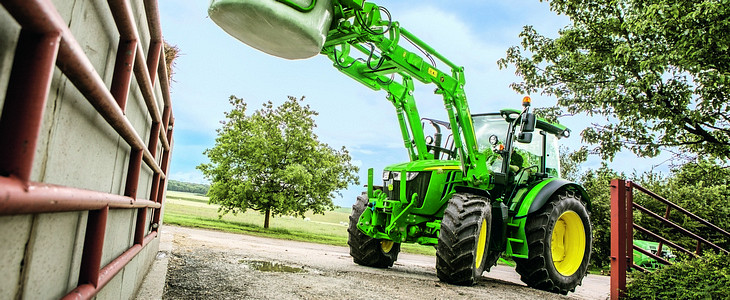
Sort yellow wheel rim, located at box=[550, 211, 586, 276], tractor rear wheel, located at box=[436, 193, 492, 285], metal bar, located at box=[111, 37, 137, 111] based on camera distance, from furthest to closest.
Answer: yellow wheel rim, located at box=[550, 211, 586, 276] → tractor rear wheel, located at box=[436, 193, 492, 285] → metal bar, located at box=[111, 37, 137, 111]

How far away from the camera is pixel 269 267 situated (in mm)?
5934

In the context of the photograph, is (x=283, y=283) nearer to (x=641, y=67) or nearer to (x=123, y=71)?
(x=123, y=71)

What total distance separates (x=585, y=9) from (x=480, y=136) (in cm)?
580

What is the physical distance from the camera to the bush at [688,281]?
457 centimetres

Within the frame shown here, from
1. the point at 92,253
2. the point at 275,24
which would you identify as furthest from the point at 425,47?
the point at 92,253

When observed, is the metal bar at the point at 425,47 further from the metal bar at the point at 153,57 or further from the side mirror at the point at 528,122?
the metal bar at the point at 153,57

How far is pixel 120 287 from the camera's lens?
9.14ft

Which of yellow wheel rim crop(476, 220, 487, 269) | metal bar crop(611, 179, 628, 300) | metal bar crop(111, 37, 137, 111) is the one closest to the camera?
metal bar crop(111, 37, 137, 111)

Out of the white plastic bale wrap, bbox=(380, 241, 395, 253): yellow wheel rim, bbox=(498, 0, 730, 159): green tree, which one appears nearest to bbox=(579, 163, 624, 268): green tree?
bbox=(498, 0, 730, 159): green tree

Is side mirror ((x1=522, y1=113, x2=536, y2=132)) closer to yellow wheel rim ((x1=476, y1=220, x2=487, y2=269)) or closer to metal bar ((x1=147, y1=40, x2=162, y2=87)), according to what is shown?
yellow wheel rim ((x1=476, y1=220, x2=487, y2=269))

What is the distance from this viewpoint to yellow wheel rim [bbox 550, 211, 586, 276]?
7.51 m

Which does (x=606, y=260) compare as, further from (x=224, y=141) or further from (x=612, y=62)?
(x=224, y=141)

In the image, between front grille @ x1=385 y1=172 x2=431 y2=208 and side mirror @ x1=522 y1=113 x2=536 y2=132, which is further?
front grille @ x1=385 y1=172 x2=431 y2=208

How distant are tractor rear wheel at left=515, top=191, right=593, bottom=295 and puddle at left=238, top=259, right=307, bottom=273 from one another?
3.26m
